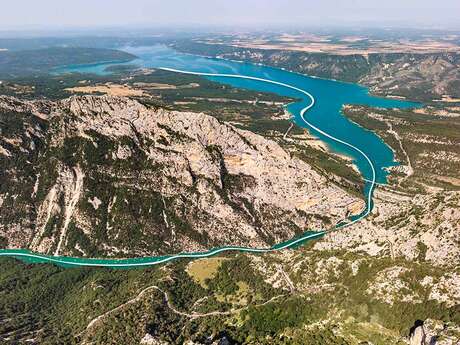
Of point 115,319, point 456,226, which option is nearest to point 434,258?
point 456,226

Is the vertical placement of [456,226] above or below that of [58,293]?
above

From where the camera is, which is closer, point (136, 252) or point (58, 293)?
point (58, 293)

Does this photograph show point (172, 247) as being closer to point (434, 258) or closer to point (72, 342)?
point (72, 342)

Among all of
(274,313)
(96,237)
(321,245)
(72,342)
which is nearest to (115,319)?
(72,342)

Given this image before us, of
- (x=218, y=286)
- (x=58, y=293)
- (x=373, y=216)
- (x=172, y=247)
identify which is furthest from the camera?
(x=172, y=247)

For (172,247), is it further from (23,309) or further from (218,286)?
(23,309)

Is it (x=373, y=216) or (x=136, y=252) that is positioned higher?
(x=373, y=216)

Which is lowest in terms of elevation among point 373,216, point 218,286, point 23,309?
point 23,309

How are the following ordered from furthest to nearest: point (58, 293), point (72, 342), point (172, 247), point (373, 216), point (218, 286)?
point (172, 247)
point (373, 216)
point (58, 293)
point (218, 286)
point (72, 342)

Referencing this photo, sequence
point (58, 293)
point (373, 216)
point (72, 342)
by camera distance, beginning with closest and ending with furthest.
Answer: point (72, 342) → point (58, 293) → point (373, 216)

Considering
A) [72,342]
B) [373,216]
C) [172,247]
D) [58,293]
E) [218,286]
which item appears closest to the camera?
[72,342]
